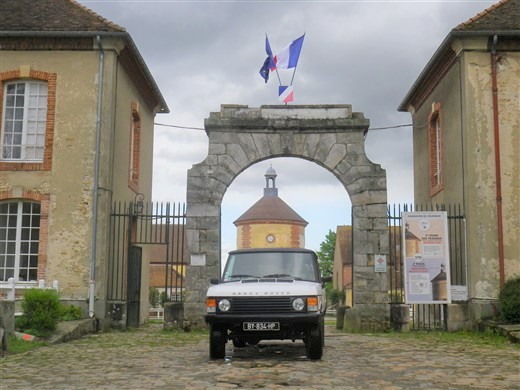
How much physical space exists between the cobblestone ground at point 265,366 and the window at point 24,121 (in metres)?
5.78

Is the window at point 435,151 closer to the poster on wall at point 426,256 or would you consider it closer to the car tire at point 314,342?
the poster on wall at point 426,256

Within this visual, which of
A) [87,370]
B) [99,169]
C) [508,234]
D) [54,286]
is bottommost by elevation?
[87,370]

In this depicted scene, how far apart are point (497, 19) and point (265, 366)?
1157 centimetres

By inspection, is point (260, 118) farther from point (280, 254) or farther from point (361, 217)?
point (280, 254)

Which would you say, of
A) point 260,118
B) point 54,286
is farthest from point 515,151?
point 54,286

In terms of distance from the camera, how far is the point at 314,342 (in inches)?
373

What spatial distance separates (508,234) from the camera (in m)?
15.2

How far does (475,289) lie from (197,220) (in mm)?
6786

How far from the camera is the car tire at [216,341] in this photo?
9602 millimetres

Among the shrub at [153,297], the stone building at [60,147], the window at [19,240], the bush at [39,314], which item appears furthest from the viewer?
the shrub at [153,297]

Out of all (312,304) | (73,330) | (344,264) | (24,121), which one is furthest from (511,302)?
(344,264)

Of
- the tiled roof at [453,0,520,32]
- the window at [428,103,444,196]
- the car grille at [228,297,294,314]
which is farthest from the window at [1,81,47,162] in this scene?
the window at [428,103,444,196]

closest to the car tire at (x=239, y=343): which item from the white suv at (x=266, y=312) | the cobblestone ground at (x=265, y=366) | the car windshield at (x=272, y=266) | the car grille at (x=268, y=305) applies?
the cobblestone ground at (x=265, y=366)

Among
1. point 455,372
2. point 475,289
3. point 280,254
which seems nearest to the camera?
point 455,372
